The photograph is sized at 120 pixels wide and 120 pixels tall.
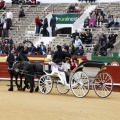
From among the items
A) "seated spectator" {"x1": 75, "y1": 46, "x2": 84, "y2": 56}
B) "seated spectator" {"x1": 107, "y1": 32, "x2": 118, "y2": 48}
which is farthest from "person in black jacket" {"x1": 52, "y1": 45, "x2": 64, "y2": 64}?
"seated spectator" {"x1": 107, "y1": 32, "x2": 118, "y2": 48}

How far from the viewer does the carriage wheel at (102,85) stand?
17.5m

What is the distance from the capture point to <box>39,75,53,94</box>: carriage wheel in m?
18.5

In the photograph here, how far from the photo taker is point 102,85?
17.5 m

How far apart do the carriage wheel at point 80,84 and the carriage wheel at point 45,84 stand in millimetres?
1186

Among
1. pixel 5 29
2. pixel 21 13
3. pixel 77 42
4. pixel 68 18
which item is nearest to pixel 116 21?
pixel 77 42

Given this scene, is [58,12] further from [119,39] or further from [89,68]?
[89,68]

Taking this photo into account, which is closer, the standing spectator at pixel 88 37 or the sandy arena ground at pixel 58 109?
the sandy arena ground at pixel 58 109

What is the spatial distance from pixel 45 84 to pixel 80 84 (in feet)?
5.52

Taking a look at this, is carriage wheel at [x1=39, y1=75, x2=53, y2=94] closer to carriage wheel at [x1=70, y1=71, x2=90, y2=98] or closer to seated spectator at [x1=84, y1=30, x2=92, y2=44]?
carriage wheel at [x1=70, y1=71, x2=90, y2=98]

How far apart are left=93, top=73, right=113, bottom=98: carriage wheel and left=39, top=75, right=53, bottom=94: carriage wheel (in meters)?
1.64

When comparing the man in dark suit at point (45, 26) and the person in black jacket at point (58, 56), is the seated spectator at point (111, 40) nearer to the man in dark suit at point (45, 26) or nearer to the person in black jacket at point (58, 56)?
the man in dark suit at point (45, 26)

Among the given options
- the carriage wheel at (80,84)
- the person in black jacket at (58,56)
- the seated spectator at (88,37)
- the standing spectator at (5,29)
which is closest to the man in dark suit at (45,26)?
the standing spectator at (5,29)

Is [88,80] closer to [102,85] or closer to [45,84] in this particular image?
[102,85]

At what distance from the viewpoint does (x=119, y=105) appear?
15188mm
